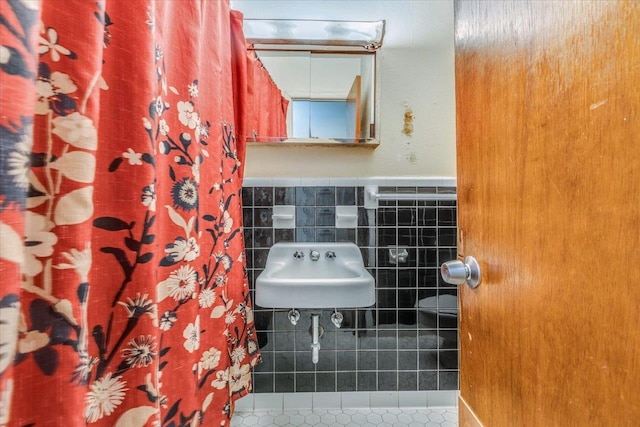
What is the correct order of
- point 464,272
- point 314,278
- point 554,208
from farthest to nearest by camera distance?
point 314,278 < point 464,272 < point 554,208

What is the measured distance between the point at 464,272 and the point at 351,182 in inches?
35.7

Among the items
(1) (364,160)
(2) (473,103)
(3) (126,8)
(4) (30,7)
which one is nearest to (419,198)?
(1) (364,160)

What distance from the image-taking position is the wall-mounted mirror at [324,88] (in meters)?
1.38

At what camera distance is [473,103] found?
1.67 feet

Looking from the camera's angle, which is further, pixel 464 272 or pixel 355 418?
pixel 355 418

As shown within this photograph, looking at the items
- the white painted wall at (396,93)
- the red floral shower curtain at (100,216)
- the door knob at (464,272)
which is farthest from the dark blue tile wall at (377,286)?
the door knob at (464,272)

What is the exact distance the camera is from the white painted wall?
1.44 metres

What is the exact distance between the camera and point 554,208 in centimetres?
34

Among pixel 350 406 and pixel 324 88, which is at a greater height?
pixel 324 88

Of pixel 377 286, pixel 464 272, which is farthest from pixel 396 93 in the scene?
pixel 464 272

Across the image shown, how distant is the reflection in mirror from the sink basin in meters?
0.54

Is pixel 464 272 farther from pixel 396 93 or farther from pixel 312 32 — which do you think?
pixel 312 32

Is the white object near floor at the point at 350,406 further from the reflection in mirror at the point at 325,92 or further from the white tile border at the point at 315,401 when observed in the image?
the reflection in mirror at the point at 325,92

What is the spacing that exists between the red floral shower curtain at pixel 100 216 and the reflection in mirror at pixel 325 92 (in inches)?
28.1
